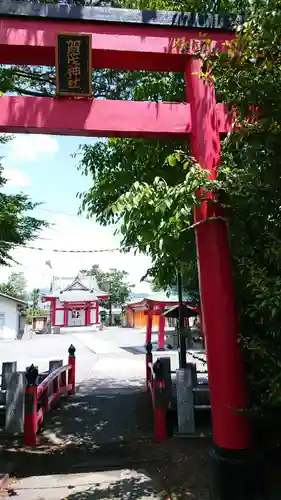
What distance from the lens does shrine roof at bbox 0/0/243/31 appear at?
3.98m

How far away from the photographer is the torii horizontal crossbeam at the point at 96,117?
386 cm

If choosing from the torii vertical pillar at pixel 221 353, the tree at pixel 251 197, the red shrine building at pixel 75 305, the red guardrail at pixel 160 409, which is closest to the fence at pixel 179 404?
the red guardrail at pixel 160 409

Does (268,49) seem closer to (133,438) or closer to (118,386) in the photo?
(133,438)

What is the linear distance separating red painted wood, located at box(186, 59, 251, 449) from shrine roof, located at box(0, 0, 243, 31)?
1150 millimetres

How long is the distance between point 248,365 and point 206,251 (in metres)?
1.15

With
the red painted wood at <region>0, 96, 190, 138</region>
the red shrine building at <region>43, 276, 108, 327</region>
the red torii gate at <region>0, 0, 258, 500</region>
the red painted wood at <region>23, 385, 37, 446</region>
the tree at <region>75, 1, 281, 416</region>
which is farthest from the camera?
the red shrine building at <region>43, 276, 108, 327</region>

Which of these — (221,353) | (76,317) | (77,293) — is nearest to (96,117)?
(221,353)

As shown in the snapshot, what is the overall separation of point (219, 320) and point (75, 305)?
41.0 m

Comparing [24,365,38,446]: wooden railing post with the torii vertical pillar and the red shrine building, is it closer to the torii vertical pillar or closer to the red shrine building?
the torii vertical pillar

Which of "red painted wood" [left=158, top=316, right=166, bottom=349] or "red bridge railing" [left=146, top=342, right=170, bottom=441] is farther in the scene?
"red painted wood" [left=158, top=316, right=166, bottom=349]

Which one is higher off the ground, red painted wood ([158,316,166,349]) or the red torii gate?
the red torii gate

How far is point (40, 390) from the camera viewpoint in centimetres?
614

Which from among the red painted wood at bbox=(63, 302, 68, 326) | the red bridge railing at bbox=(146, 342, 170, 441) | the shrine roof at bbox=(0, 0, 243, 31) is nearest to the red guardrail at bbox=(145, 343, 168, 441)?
the red bridge railing at bbox=(146, 342, 170, 441)

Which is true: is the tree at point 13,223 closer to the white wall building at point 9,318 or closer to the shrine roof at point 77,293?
the white wall building at point 9,318
